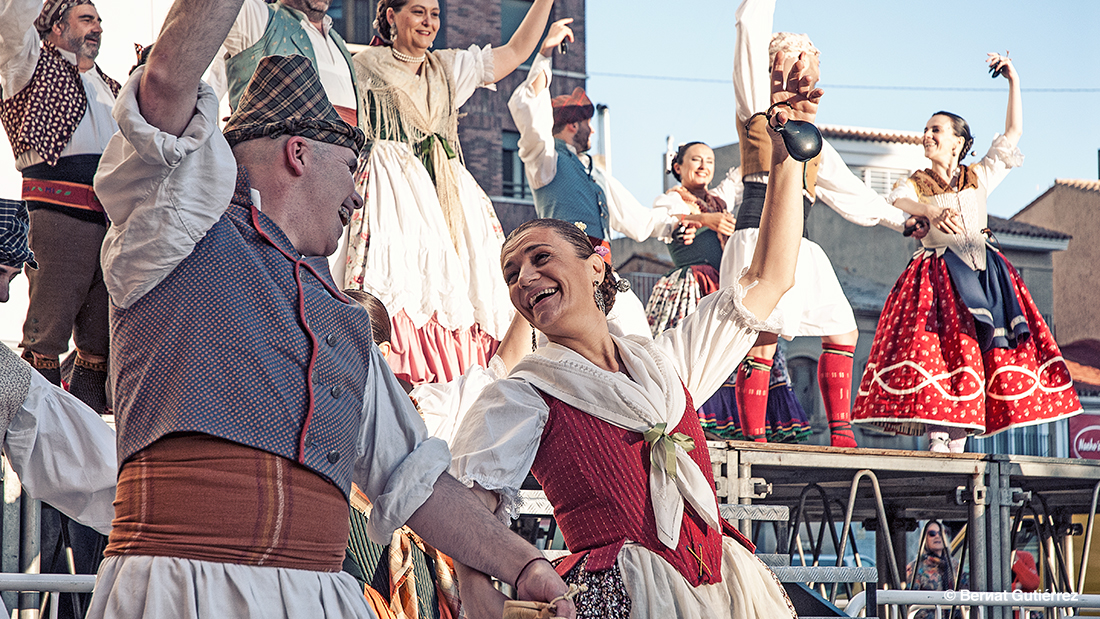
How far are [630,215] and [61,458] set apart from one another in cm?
480

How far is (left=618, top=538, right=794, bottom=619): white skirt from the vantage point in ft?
7.48

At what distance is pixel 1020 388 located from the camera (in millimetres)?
5145

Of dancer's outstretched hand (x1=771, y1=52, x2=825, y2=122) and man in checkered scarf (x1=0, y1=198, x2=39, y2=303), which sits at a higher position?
dancer's outstretched hand (x1=771, y1=52, x2=825, y2=122)

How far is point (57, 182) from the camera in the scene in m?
3.71

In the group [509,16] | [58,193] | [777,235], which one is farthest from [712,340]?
[509,16]

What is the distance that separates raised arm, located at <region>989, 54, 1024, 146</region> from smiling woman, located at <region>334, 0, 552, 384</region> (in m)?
2.27

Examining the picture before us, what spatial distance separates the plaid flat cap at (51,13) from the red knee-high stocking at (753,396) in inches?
111

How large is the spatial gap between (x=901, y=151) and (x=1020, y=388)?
19802mm

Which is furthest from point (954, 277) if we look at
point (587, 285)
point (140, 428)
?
point (140, 428)

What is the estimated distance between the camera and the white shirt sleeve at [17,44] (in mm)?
3541

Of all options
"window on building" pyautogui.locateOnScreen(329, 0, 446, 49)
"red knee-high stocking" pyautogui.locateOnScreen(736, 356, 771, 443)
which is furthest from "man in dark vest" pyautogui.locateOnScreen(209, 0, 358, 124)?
"window on building" pyautogui.locateOnScreen(329, 0, 446, 49)

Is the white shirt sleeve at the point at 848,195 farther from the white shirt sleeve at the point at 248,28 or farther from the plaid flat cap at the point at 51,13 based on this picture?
the plaid flat cap at the point at 51,13

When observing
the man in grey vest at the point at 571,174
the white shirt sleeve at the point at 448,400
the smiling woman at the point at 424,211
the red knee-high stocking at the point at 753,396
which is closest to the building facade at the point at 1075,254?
the man in grey vest at the point at 571,174

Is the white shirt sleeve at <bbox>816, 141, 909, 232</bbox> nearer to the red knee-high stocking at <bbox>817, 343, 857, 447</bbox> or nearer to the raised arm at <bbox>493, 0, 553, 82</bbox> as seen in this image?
the red knee-high stocking at <bbox>817, 343, 857, 447</bbox>
